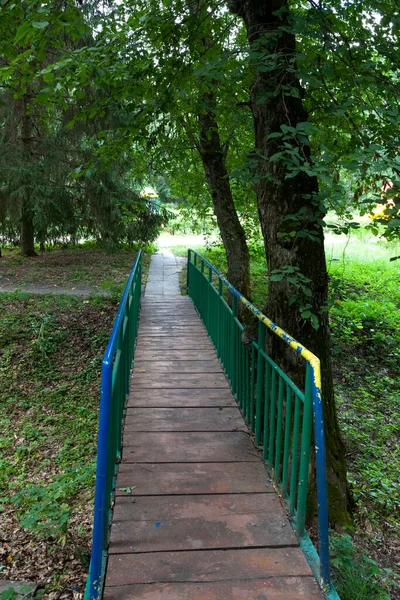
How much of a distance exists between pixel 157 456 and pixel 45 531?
3.88 ft

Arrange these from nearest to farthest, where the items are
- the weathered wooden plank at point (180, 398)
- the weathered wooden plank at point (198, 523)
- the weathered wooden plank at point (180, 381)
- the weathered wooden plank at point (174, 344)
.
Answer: the weathered wooden plank at point (198, 523) < the weathered wooden plank at point (180, 398) < the weathered wooden plank at point (180, 381) < the weathered wooden plank at point (174, 344)

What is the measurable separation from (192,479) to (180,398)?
5.26ft

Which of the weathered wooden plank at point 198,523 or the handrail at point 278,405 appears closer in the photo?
the handrail at point 278,405

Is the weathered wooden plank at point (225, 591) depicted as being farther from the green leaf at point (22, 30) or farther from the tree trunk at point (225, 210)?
the tree trunk at point (225, 210)

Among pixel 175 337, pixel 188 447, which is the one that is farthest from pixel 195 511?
pixel 175 337

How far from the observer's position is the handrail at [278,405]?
2.42m

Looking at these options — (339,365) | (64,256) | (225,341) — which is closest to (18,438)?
(225,341)

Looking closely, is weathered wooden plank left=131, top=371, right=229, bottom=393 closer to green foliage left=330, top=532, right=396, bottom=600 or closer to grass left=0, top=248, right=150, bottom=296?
green foliage left=330, top=532, right=396, bottom=600

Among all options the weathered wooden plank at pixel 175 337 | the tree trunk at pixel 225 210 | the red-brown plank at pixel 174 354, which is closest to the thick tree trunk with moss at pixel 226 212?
the tree trunk at pixel 225 210

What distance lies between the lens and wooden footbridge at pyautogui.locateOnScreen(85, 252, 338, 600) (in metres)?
2.40

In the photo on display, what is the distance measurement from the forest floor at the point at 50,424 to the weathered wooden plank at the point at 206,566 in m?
0.85

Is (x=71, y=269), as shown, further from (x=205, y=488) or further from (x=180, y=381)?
(x=205, y=488)

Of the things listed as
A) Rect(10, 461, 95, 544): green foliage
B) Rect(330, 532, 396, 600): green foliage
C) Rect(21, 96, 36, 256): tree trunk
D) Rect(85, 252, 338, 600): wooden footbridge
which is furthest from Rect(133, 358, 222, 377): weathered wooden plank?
Rect(21, 96, 36, 256): tree trunk

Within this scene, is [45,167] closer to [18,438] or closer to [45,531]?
[18,438]
